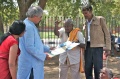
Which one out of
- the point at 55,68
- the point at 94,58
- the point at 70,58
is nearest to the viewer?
the point at 94,58

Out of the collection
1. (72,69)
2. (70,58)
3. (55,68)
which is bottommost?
(55,68)

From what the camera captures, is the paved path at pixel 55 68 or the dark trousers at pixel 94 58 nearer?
the dark trousers at pixel 94 58

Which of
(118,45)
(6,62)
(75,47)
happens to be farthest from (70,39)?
(118,45)

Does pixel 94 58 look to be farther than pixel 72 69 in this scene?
No

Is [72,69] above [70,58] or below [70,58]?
below

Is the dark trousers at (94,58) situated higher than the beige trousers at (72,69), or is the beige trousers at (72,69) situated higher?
the dark trousers at (94,58)

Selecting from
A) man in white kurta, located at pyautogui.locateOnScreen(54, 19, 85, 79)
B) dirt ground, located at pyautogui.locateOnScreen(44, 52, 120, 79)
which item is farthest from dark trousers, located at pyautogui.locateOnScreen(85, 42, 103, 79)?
dirt ground, located at pyautogui.locateOnScreen(44, 52, 120, 79)

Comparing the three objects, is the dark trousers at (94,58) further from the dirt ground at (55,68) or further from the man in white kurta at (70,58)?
the dirt ground at (55,68)

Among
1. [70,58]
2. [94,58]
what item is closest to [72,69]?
[70,58]

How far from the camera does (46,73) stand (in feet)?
30.1

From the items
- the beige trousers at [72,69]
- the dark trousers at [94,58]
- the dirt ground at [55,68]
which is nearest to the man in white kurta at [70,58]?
the beige trousers at [72,69]

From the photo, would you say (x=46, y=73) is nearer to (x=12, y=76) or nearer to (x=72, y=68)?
(x=72, y=68)

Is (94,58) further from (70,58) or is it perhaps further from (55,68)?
(55,68)

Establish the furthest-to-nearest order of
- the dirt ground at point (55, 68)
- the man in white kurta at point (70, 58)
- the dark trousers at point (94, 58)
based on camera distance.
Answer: the dirt ground at point (55, 68), the man in white kurta at point (70, 58), the dark trousers at point (94, 58)
